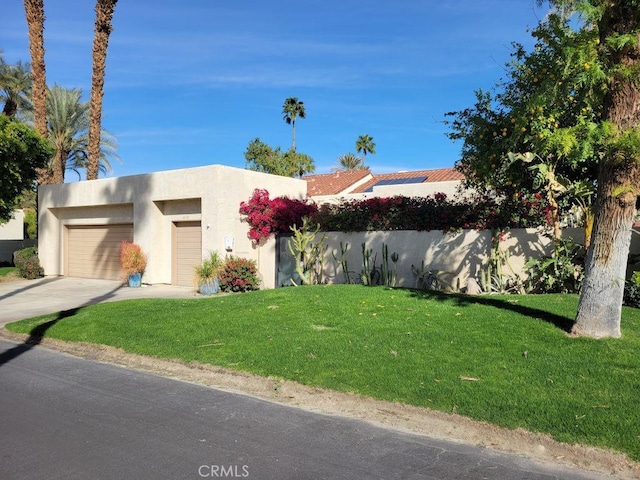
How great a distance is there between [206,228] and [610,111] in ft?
42.3

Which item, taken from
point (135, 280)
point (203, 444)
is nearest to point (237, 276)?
point (135, 280)

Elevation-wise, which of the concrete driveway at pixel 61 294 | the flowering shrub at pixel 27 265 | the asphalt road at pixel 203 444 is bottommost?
the asphalt road at pixel 203 444

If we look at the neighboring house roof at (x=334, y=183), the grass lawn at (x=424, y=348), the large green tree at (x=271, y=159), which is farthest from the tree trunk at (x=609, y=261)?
the large green tree at (x=271, y=159)

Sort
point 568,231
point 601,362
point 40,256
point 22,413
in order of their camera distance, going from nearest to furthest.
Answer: point 22,413
point 601,362
point 568,231
point 40,256

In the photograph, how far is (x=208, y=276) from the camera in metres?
16.4

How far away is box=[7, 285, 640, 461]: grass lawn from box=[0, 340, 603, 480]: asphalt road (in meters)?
0.78

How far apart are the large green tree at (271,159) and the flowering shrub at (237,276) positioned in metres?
28.1

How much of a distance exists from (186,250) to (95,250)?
225 inches

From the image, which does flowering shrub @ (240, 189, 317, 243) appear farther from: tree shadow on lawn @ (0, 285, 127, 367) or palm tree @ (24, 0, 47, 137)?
palm tree @ (24, 0, 47, 137)

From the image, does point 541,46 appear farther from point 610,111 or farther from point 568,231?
point 568,231

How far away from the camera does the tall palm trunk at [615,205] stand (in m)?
7.20

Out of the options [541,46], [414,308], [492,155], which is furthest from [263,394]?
[541,46]

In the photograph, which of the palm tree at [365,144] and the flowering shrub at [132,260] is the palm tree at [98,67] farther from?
the palm tree at [365,144]

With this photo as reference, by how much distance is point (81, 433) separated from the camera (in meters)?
5.20
